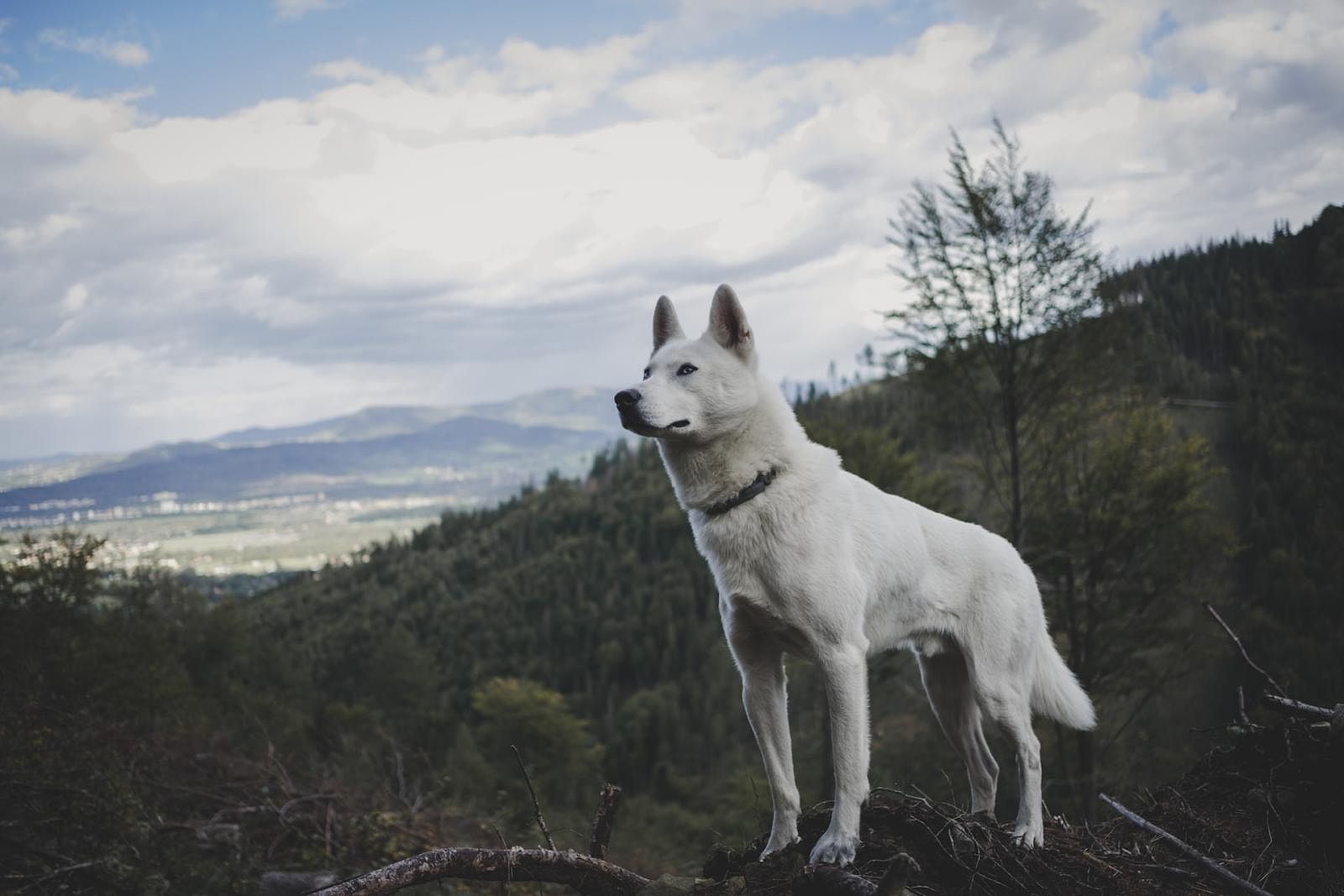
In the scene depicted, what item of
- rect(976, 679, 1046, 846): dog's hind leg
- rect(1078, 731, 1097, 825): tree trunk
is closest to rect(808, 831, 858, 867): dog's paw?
rect(976, 679, 1046, 846): dog's hind leg

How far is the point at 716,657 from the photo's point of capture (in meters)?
97.8

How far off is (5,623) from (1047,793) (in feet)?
98.2

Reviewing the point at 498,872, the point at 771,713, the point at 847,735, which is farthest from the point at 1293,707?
the point at 498,872

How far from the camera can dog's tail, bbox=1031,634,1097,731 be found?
5742 millimetres

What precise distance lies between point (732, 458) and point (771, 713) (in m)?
1.57

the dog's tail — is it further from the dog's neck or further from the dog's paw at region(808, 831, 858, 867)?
the dog's neck

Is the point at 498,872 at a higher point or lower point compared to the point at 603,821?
higher

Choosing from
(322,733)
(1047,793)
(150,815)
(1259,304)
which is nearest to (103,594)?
(322,733)

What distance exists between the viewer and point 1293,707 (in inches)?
210

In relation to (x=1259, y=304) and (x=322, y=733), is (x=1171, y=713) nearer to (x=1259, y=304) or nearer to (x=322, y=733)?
(x=1259, y=304)

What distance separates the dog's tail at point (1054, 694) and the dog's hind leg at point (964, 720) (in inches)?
17.3

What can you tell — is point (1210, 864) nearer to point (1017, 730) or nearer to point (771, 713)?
point (1017, 730)

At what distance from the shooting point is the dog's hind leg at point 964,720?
575cm

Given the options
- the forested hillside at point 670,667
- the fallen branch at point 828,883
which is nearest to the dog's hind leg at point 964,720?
the forested hillside at point 670,667
